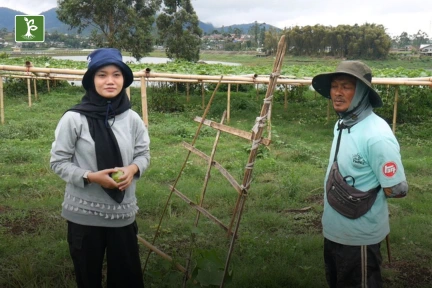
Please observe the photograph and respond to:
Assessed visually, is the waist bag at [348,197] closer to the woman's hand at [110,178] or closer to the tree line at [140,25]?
the woman's hand at [110,178]

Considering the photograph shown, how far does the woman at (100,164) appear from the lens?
7.80ft

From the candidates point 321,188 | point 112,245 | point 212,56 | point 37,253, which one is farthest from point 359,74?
point 212,56

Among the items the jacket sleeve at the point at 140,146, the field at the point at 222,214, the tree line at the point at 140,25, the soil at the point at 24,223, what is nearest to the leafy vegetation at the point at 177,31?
the tree line at the point at 140,25

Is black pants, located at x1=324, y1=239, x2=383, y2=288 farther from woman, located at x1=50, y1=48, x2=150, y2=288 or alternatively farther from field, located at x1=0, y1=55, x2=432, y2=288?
woman, located at x1=50, y1=48, x2=150, y2=288

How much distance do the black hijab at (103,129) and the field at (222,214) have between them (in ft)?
2.88

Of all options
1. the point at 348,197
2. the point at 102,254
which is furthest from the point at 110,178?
the point at 348,197

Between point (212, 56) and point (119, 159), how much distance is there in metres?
42.7

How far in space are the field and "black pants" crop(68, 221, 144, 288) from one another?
0.45 metres

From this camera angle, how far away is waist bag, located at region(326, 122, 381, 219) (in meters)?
2.41

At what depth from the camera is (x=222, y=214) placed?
5113mm

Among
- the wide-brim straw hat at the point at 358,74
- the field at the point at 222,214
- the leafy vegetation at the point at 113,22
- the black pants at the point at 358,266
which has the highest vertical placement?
the leafy vegetation at the point at 113,22

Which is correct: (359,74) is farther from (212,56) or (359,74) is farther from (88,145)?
(212,56)

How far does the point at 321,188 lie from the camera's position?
6070 mm

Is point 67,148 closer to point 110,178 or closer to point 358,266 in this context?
point 110,178
